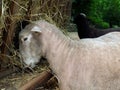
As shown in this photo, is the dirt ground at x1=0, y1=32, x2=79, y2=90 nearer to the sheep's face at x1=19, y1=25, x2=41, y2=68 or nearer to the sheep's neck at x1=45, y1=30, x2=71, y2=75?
the sheep's face at x1=19, y1=25, x2=41, y2=68

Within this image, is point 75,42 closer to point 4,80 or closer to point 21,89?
point 21,89

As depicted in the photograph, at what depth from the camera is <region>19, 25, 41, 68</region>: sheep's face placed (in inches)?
173

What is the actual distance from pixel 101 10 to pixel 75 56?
5289mm

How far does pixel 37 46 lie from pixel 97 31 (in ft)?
6.68

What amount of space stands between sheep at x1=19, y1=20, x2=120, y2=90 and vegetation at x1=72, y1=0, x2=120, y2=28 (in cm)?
404

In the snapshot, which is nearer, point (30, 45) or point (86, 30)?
point (30, 45)

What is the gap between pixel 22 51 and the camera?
456cm

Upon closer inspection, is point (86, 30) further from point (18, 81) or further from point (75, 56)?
point (75, 56)

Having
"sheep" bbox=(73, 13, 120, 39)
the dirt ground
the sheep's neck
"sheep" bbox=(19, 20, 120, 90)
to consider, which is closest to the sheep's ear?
"sheep" bbox=(19, 20, 120, 90)

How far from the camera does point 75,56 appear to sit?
431cm

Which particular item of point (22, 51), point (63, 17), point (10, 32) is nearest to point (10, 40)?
point (10, 32)

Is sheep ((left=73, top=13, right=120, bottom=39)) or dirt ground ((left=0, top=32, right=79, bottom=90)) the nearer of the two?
dirt ground ((left=0, top=32, right=79, bottom=90))

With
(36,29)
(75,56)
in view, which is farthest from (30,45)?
(75,56)

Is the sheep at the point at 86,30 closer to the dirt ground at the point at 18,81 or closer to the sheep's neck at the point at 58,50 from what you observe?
the dirt ground at the point at 18,81
